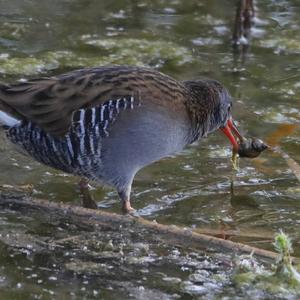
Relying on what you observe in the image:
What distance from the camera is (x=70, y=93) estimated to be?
5445 millimetres

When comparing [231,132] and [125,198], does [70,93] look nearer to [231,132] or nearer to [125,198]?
[125,198]

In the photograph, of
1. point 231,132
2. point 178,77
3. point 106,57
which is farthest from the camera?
point 106,57

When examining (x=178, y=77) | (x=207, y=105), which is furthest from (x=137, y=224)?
(x=178, y=77)

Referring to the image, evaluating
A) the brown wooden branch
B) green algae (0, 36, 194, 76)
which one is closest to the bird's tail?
green algae (0, 36, 194, 76)

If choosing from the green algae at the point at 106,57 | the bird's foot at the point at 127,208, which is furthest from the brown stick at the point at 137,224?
the green algae at the point at 106,57

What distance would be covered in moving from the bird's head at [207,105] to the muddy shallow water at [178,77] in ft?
1.17

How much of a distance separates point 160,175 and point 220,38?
2.74 metres

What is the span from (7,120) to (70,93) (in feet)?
1.27

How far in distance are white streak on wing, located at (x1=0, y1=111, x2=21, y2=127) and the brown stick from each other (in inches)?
15.3

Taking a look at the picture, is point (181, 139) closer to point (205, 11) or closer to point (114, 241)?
point (114, 241)

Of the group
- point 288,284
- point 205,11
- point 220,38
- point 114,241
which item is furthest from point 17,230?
point 205,11

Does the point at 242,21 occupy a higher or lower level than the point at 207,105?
lower

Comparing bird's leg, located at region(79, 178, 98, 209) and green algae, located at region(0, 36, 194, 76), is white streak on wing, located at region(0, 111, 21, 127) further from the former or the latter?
green algae, located at region(0, 36, 194, 76)

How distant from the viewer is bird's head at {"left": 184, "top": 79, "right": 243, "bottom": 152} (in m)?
5.80
